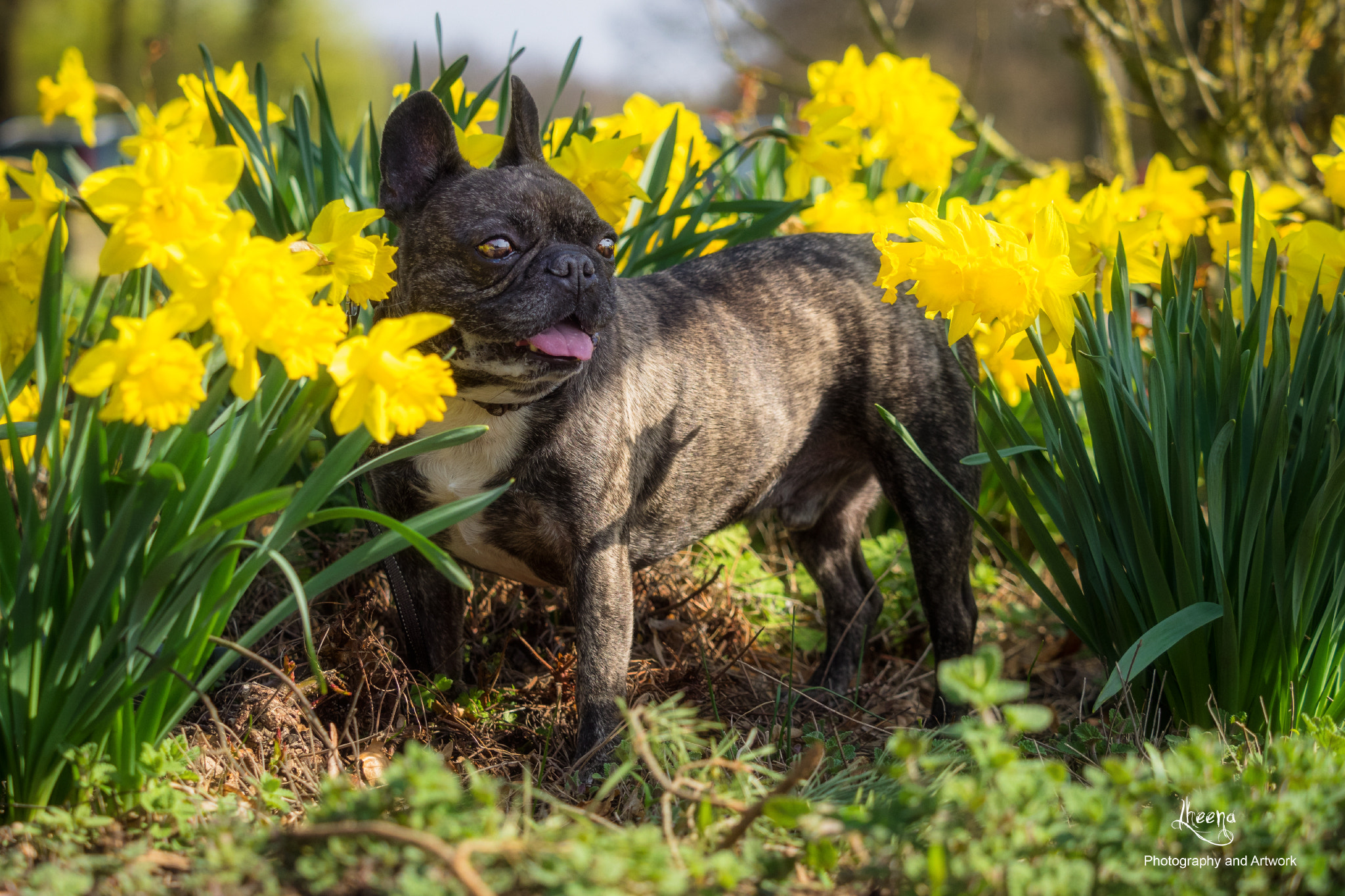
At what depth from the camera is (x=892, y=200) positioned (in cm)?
426

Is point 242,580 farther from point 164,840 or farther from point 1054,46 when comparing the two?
point 1054,46

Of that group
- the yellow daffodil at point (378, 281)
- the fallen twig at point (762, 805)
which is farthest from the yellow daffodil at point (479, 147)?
the fallen twig at point (762, 805)

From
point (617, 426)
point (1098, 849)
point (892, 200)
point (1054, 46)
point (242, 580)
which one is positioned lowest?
point (1098, 849)

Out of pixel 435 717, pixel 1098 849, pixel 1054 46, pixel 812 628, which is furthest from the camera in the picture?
pixel 1054 46

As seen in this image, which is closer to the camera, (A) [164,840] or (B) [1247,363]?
(A) [164,840]

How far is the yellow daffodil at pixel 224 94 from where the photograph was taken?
356 centimetres

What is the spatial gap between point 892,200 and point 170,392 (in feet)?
10.8

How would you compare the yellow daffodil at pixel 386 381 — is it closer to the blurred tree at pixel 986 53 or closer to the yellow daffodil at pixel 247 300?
the yellow daffodil at pixel 247 300

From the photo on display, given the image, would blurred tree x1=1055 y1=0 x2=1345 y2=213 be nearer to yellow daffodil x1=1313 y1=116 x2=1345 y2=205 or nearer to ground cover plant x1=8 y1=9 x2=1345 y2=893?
ground cover plant x1=8 y1=9 x2=1345 y2=893

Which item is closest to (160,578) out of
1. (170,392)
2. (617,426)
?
(170,392)

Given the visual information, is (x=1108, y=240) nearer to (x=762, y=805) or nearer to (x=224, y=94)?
(x=762, y=805)

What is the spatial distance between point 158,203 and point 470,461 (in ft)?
3.47

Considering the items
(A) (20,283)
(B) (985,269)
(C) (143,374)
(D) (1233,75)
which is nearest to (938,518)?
(B) (985,269)

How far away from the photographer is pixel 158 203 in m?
1.65
